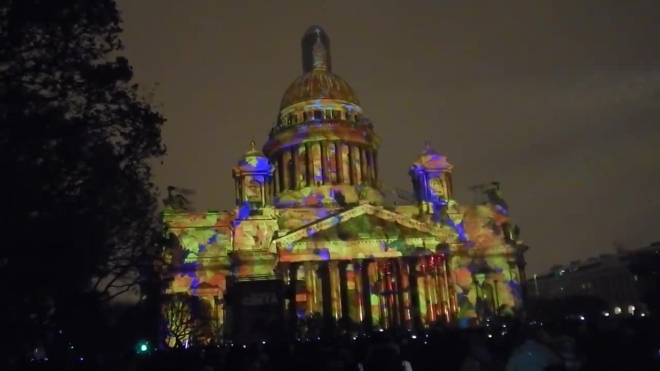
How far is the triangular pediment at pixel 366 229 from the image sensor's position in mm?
51500

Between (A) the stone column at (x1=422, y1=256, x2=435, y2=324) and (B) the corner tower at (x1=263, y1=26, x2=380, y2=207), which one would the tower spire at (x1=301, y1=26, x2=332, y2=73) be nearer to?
(B) the corner tower at (x1=263, y1=26, x2=380, y2=207)

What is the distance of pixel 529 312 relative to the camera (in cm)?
5859

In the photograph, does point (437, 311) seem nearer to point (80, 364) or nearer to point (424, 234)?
point (424, 234)

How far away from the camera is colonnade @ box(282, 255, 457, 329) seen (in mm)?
51531

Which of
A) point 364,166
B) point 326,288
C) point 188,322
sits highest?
point 364,166

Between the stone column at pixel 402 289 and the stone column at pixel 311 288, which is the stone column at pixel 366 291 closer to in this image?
the stone column at pixel 402 289

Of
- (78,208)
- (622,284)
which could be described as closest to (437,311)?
(78,208)

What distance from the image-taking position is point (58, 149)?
14.2 meters

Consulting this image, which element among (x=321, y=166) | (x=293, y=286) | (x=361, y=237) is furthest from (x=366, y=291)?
(x=321, y=166)

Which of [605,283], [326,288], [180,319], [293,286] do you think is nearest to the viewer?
[180,319]

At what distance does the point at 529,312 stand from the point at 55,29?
5200cm

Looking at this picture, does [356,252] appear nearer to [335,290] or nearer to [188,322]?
[335,290]

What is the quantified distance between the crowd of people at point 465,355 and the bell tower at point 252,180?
114 feet

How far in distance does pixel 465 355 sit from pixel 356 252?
37.1 metres
